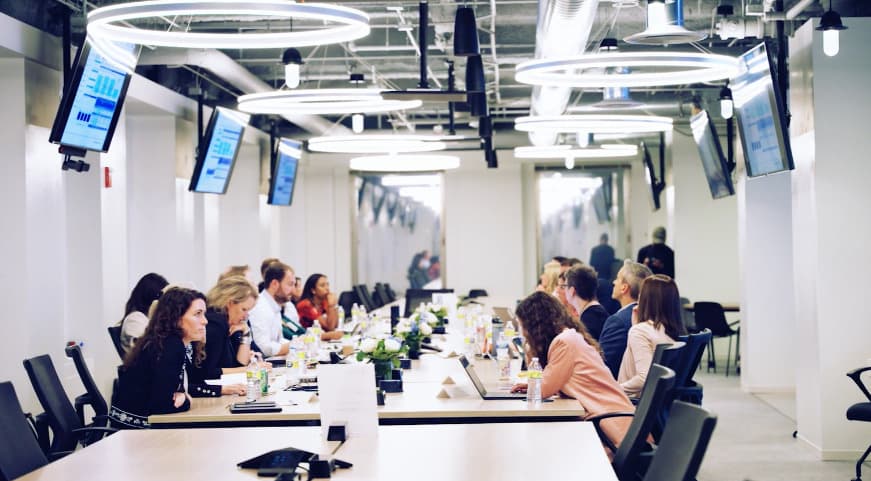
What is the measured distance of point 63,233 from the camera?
7711 mm

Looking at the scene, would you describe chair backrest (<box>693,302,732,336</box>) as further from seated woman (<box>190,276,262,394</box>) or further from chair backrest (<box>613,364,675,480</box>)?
chair backrest (<box>613,364,675,480</box>)

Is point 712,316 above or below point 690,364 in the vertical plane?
below

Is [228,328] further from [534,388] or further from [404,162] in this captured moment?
[404,162]

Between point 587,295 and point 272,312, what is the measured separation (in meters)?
2.51

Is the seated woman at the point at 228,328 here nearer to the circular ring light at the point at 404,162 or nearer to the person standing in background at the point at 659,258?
the circular ring light at the point at 404,162

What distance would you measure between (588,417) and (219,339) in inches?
98.4

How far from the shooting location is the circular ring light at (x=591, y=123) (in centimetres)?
861

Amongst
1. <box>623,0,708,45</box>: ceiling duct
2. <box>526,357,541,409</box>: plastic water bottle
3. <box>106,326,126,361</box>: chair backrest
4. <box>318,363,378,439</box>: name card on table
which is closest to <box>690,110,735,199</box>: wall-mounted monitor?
<box>623,0,708,45</box>: ceiling duct

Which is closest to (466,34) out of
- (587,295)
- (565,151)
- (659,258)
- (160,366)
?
(587,295)

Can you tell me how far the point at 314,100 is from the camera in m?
7.66

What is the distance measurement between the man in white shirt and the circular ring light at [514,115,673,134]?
7.84 ft

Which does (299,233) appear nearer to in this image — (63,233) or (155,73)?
(155,73)

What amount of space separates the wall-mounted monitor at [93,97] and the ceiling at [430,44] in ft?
2.27

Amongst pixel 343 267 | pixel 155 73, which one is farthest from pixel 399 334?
pixel 343 267
